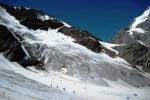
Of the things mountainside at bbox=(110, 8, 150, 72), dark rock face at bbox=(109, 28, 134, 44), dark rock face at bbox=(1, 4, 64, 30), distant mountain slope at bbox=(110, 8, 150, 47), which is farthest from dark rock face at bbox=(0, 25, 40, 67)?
distant mountain slope at bbox=(110, 8, 150, 47)

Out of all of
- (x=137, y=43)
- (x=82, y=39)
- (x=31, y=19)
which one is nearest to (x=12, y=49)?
(x=31, y=19)

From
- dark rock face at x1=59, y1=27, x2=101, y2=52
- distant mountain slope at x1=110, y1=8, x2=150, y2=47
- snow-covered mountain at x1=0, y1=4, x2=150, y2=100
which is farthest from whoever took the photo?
distant mountain slope at x1=110, y1=8, x2=150, y2=47

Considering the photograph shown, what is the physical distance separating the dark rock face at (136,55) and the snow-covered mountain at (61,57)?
3.14 meters

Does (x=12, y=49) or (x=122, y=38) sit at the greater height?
(x=122, y=38)

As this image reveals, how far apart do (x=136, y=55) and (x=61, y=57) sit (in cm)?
3188

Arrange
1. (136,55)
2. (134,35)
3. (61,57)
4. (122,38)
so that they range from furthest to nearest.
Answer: (134,35) → (122,38) → (136,55) → (61,57)

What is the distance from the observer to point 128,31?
17538 cm

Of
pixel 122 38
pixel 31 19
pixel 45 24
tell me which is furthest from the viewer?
pixel 122 38

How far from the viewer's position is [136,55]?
10612 cm

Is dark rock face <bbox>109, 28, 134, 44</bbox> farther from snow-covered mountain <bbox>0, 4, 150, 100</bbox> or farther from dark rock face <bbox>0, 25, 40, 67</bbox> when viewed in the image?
dark rock face <bbox>0, 25, 40, 67</bbox>

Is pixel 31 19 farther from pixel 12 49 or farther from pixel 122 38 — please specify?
pixel 122 38

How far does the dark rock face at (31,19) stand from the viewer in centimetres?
10256

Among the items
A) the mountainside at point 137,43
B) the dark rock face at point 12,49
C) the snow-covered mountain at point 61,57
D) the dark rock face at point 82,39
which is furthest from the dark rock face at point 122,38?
the dark rock face at point 12,49

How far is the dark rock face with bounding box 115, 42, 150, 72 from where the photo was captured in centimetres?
10350
